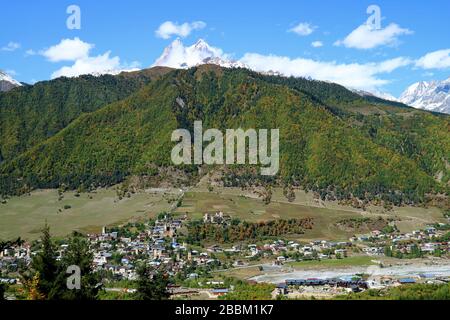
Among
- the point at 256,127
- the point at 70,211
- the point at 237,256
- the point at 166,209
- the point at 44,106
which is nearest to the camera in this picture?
the point at 237,256

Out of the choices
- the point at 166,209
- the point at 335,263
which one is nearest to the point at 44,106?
the point at 166,209

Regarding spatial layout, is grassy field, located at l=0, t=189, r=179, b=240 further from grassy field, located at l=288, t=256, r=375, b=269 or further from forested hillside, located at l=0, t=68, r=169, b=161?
forested hillside, located at l=0, t=68, r=169, b=161

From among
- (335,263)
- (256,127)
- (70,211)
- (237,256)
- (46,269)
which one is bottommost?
(335,263)

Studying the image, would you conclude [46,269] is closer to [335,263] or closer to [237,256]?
[335,263]

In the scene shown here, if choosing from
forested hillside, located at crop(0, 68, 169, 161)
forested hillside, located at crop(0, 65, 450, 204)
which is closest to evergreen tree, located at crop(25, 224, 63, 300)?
forested hillside, located at crop(0, 65, 450, 204)
